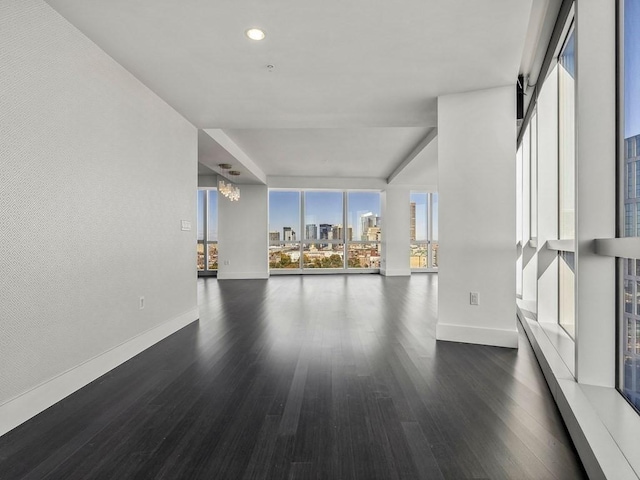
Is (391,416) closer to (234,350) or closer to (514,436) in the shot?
(514,436)

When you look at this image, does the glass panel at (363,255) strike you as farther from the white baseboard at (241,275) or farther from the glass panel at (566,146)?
the glass panel at (566,146)

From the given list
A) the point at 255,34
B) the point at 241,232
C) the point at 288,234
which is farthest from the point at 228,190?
the point at 255,34

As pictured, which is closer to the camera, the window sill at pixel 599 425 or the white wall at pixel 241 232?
the window sill at pixel 599 425

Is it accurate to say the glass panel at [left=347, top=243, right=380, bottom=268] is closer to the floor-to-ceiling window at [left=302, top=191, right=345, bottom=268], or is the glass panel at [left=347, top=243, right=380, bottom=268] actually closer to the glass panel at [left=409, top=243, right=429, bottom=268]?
the floor-to-ceiling window at [left=302, top=191, right=345, bottom=268]

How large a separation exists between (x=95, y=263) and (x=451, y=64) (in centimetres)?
329

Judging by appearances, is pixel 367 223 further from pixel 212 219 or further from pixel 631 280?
pixel 631 280

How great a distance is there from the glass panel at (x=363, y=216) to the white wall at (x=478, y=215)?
7004 mm

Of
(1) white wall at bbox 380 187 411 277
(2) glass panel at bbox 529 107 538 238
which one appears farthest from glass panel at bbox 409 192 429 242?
(2) glass panel at bbox 529 107 538 238

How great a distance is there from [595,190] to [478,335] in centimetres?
195

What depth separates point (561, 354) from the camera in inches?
105

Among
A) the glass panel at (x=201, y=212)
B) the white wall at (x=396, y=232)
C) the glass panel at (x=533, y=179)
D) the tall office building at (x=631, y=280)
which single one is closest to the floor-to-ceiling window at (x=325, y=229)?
the white wall at (x=396, y=232)

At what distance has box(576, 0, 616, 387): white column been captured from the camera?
187 cm

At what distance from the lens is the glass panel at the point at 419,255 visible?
1075 centimetres

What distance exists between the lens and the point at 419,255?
10797mm
